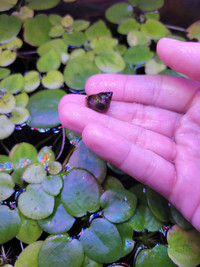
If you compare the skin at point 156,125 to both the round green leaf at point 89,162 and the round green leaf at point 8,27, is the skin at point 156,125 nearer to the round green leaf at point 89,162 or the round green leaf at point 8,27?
the round green leaf at point 89,162

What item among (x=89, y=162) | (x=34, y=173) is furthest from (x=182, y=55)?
(x=34, y=173)

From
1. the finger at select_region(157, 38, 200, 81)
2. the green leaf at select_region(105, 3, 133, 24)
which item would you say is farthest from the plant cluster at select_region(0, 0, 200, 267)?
the finger at select_region(157, 38, 200, 81)

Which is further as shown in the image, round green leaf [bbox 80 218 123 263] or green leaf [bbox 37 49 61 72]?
green leaf [bbox 37 49 61 72]

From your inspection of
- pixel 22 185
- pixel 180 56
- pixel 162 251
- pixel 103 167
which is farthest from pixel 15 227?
pixel 180 56

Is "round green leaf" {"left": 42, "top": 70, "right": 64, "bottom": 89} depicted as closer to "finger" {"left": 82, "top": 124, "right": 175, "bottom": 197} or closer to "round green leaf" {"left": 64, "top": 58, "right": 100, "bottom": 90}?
"round green leaf" {"left": 64, "top": 58, "right": 100, "bottom": 90}

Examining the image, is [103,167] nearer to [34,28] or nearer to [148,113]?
[148,113]

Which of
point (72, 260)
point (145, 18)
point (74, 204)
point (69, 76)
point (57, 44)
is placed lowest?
point (72, 260)

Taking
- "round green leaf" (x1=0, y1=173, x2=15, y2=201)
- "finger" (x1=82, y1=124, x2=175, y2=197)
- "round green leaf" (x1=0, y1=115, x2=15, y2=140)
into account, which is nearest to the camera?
"finger" (x1=82, y1=124, x2=175, y2=197)

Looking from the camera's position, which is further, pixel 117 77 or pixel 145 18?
pixel 145 18
